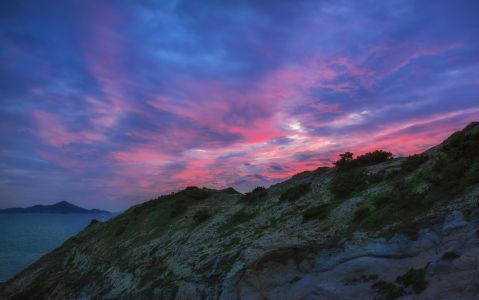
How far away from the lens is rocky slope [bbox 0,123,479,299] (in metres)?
10.6

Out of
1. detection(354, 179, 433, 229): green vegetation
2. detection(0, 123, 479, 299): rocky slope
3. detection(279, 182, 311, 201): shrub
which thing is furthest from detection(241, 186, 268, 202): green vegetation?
detection(354, 179, 433, 229): green vegetation

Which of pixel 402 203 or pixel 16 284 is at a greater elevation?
pixel 402 203

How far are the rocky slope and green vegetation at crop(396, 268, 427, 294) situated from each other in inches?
1.2

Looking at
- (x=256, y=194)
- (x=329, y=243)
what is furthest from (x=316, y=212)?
(x=256, y=194)

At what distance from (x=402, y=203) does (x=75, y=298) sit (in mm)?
27336

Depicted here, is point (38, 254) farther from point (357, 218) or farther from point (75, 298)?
point (357, 218)

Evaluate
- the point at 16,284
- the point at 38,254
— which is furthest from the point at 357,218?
the point at 38,254

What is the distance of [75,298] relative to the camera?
25859 millimetres

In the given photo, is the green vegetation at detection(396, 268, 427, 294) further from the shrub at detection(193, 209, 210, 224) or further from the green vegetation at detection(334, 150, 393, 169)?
the shrub at detection(193, 209, 210, 224)

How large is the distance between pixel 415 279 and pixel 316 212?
8.76m

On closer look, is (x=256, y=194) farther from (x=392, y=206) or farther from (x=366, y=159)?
(x=392, y=206)

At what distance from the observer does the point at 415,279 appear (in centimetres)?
980

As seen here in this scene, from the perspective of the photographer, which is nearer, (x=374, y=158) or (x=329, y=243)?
(x=329, y=243)

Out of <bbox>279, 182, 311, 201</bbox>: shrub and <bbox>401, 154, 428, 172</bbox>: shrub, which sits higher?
<bbox>401, 154, 428, 172</bbox>: shrub
